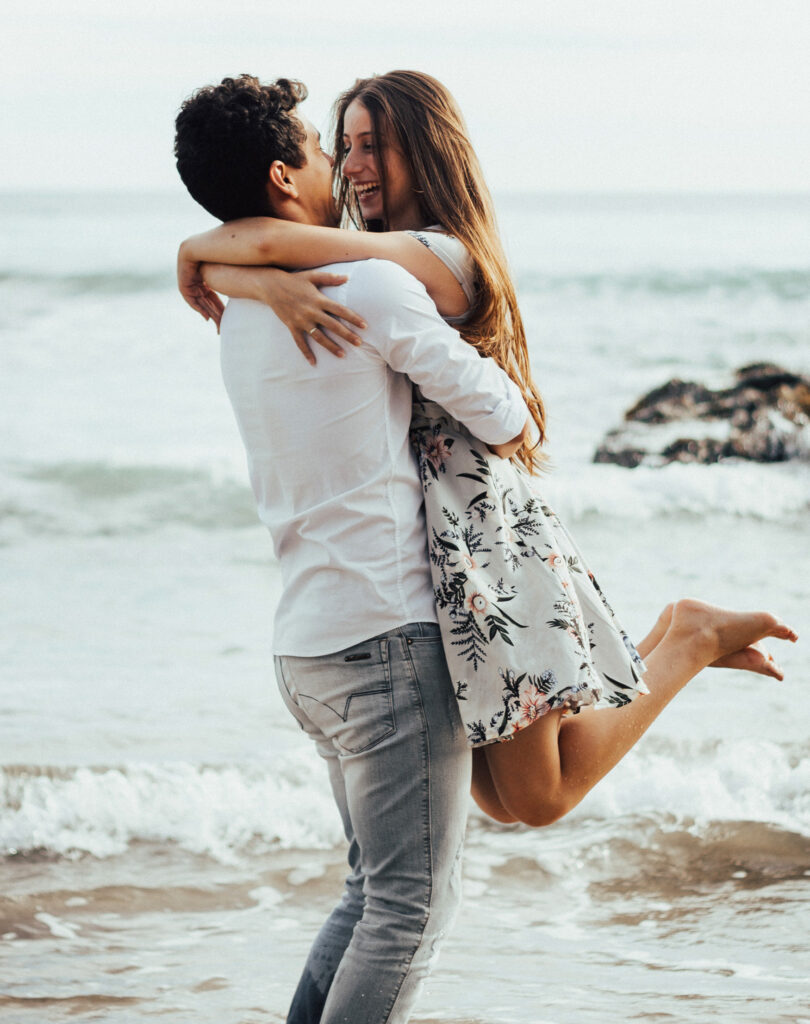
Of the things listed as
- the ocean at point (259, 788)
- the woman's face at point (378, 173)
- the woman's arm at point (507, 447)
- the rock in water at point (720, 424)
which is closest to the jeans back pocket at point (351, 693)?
the woman's arm at point (507, 447)

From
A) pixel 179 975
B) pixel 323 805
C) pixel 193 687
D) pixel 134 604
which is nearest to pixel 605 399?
pixel 134 604

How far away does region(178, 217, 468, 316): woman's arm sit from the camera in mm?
1791

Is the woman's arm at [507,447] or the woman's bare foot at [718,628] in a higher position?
the woman's arm at [507,447]

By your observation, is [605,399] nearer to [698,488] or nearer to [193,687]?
[698,488]

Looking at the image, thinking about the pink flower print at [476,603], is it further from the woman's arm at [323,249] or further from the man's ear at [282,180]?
the man's ear at [282,180]

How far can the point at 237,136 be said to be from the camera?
1765 millimetres

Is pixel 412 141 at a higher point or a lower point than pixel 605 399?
higher

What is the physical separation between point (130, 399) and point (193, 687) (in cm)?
910

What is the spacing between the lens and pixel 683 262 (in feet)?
74.4

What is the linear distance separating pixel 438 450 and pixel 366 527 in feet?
0.60

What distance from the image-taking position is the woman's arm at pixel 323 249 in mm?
1791

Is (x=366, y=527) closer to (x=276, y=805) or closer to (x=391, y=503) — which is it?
(x=391, y=503)

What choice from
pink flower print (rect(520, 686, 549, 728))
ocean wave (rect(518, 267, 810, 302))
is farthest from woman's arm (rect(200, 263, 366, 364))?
ocean wave (rect(518, 267, 810, 302))

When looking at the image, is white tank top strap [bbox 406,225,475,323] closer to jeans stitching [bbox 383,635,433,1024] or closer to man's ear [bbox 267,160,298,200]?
man's ear [bbox 267,160,298,200]
